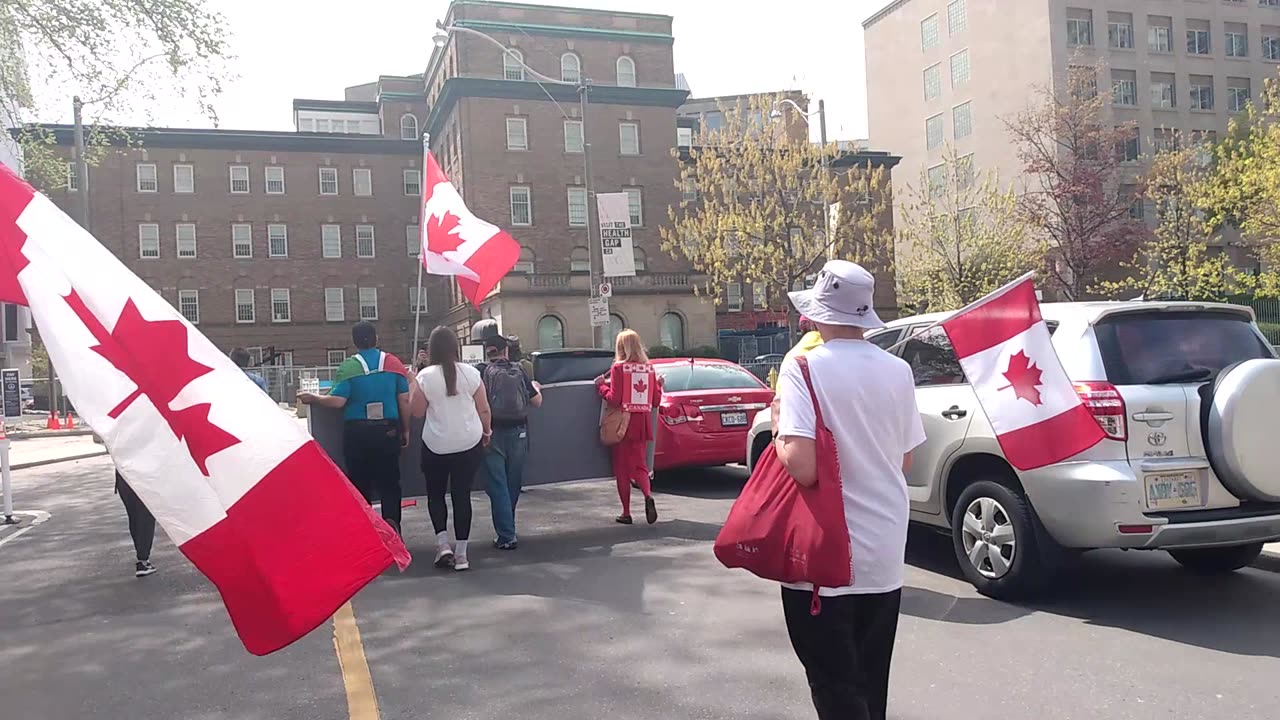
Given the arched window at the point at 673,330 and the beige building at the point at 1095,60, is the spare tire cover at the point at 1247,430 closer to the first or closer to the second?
the arched window at the point at 673,330

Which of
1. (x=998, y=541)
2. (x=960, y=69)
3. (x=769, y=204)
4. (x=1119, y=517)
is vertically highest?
(x=960, y=69)

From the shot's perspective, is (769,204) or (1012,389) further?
(769,204)

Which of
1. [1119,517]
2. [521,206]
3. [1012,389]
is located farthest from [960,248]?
[1012,389]

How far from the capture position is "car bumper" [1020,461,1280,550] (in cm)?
532

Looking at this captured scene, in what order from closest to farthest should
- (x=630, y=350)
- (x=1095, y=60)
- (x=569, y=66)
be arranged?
(x=630, y=350)
(x=569, y=66)
(x=1095, y=60)

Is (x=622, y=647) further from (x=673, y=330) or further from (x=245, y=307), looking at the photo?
(x=245, y=307)

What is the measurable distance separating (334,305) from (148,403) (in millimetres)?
55910

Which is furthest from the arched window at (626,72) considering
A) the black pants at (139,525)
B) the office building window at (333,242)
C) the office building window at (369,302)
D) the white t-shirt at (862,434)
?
the white t-shirt at (862,434)

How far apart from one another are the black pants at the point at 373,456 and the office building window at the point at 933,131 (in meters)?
58.0

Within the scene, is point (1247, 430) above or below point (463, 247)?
below

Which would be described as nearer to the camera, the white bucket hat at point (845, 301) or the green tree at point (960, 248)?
the white bucket hat at point (845, 301)

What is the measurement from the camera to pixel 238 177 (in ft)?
180

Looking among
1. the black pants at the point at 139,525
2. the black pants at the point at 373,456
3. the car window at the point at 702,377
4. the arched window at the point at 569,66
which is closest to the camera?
the black pants at the point at 139,525

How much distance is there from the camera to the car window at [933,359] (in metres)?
6.68
